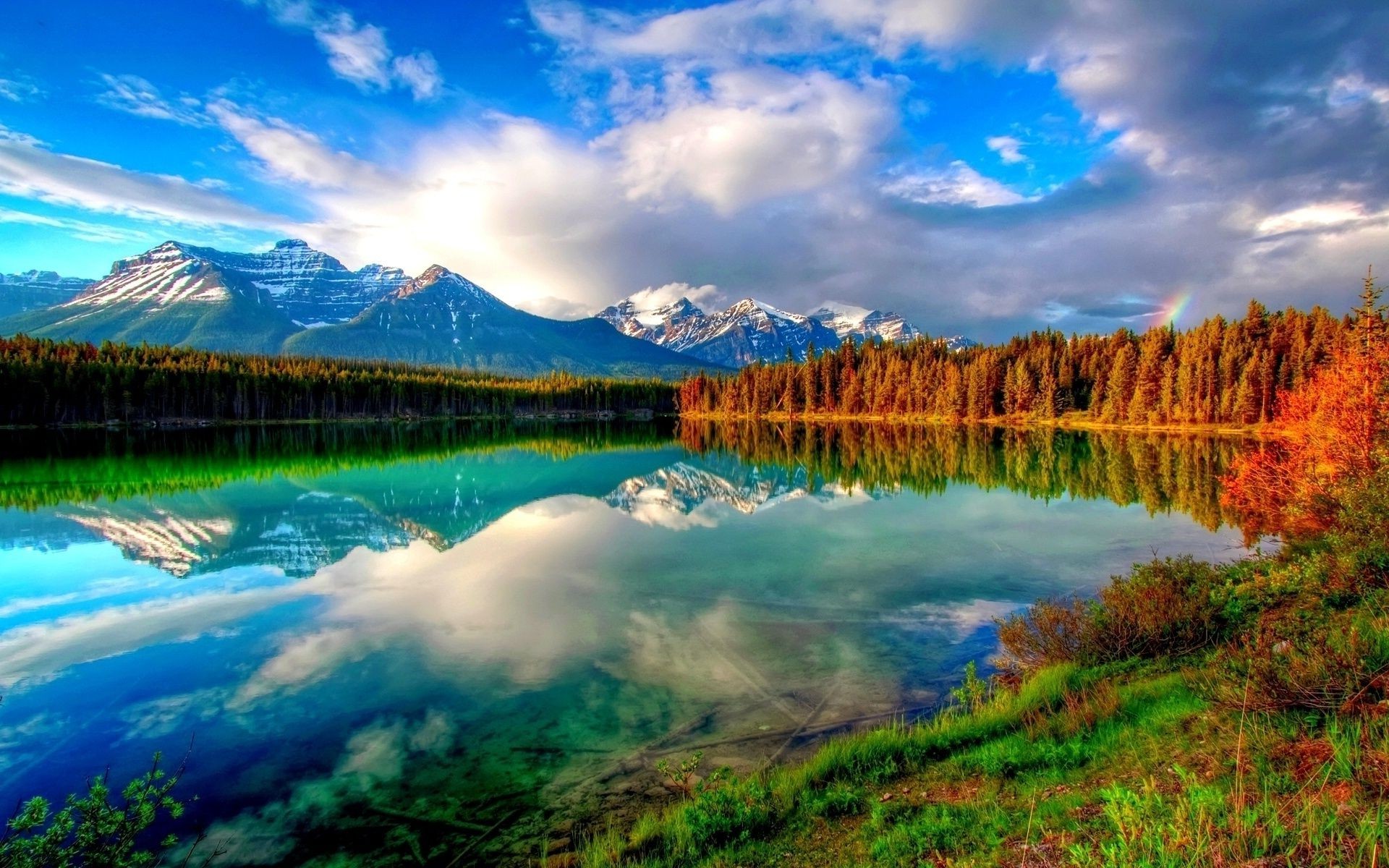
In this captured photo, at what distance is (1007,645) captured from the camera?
13570 mm

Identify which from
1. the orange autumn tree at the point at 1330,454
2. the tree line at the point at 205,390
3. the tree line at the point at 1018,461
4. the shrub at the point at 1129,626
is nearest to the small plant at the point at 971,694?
the shrub at the point at 1129,626

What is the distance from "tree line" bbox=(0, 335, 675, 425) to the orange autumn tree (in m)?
139

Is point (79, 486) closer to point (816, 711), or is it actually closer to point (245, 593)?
point (245, 593)

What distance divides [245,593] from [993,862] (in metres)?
21.6

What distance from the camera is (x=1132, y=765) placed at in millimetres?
7363

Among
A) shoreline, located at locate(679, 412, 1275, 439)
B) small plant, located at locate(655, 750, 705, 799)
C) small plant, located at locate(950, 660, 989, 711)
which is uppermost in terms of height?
shoreline, located at locate(679, 412, 1275, 439)

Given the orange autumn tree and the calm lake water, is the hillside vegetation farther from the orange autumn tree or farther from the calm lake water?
the orange autumn tree

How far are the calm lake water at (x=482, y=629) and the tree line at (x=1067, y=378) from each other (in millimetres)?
52298

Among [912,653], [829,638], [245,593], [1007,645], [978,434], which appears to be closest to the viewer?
[1007,645]

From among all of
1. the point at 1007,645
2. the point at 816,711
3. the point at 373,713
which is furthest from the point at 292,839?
the point at 1007,645

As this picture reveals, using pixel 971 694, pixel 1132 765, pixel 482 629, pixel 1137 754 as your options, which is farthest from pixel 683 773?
pixel 482 629

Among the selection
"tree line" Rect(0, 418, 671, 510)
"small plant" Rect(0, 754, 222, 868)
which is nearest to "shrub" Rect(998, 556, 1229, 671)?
"small plant" Rect(0, 754, 222, 868)

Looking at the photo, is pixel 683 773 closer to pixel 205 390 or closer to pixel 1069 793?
pixel 1069 793

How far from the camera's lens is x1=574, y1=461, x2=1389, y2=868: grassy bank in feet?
15.7
